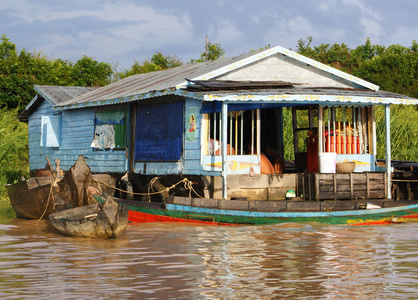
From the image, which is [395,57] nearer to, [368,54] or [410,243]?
[368,54]

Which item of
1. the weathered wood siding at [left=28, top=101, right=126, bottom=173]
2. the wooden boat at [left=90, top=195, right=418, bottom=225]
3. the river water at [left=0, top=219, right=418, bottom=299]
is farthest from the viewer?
the weathered wood siding at [left=28, top=101, right=126, bottom=173]

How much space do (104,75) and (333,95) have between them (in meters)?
18.4

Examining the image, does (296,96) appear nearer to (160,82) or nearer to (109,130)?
(160,82)

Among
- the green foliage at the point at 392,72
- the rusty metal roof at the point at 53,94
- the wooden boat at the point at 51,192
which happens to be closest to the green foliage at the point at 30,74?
the rusty metal roof at the point at 53,94

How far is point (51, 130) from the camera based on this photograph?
18844 millimetres

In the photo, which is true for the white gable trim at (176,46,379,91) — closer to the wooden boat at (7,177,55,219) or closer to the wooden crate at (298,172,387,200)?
the wooden crate at (298,172,387,200)

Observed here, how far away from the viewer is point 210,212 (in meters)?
11.5

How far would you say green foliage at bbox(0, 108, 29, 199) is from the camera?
19906 millimetres

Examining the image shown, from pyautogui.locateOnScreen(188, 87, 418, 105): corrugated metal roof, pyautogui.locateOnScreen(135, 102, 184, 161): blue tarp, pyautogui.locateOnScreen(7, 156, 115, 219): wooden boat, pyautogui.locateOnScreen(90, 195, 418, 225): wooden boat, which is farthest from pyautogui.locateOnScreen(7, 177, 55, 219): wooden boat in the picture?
pyautogui.locateOnScreen(188, 87, 418, 105): corrugated metal roof

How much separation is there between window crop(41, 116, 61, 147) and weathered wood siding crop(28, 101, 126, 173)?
20cm

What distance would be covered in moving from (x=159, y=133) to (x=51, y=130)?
592cm

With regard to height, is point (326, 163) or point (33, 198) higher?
point (326, 163)

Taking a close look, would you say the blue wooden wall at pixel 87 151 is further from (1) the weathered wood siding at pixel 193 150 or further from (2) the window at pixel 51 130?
(2) the window at pixel 51 130

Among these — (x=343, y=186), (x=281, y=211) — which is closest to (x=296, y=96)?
(x=343, y=186)
